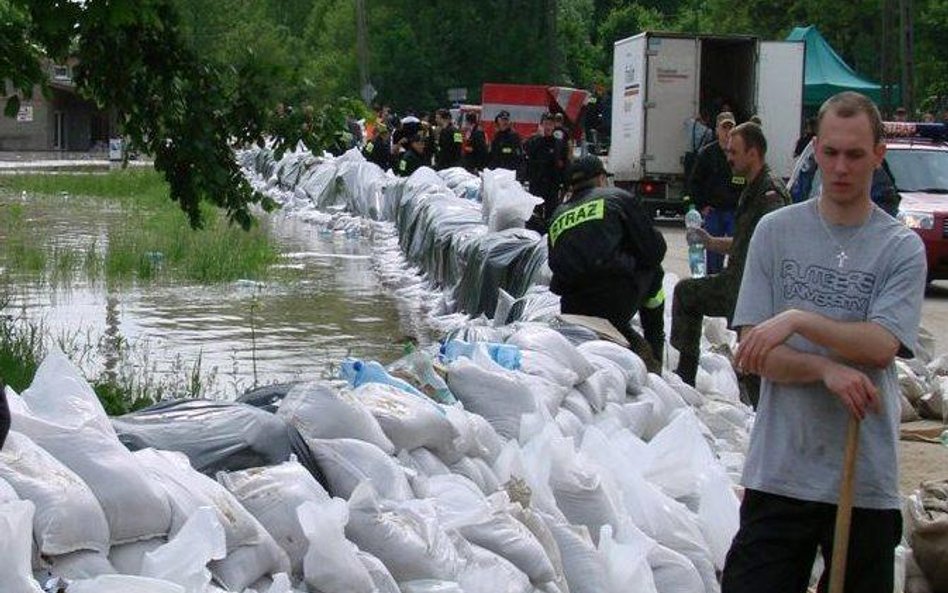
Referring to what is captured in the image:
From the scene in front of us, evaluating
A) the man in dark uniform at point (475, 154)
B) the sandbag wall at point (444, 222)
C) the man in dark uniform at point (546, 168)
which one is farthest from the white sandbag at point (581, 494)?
the man in dark uniform at point (475, 154)

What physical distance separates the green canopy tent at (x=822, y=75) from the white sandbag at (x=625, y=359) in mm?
30721

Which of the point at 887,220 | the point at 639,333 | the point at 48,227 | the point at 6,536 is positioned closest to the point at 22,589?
the point at 6,536

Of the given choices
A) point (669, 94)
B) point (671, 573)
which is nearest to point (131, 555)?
point (671, 573)

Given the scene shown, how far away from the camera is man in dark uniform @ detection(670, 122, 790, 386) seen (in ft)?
Answer: 27.7

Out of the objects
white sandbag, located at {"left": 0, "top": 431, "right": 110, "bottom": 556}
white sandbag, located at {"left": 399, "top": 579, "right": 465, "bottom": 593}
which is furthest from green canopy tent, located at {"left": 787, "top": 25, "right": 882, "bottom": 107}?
white sandbag, located at {"left": 0, "top": 431, "right": 110, "bottom": 556}

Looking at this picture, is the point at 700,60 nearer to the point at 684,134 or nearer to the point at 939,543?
the point at 684,134

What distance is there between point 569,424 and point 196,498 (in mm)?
2530

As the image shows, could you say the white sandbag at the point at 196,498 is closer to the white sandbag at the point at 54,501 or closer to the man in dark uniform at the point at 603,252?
the white sandbag at the point at 54,501

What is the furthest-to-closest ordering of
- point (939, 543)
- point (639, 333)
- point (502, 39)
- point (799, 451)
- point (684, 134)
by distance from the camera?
point (502, 39), point (684, 134), point (639, 333), point (939, 543), point (799, 451)

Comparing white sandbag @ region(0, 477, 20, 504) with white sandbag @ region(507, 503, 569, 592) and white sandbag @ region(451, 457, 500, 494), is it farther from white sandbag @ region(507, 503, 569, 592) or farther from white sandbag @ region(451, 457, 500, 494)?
white sandbag @ region(451, 457, 500, 494)

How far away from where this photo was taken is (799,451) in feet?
13.1

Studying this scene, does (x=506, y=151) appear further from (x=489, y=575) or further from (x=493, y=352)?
(x=489, y=575)

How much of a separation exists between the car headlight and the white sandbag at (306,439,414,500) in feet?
40.6

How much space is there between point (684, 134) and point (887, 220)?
2125 centimetres
